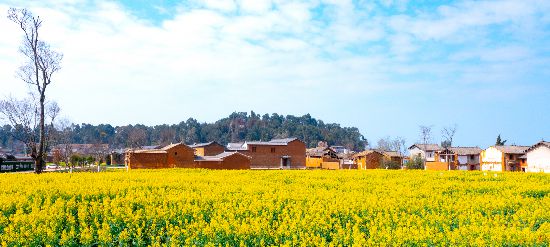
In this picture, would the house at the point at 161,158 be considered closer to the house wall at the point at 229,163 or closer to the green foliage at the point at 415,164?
the house wall at the point at 229,163

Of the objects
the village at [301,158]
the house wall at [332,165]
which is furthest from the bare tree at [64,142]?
the house wall at [332,165]

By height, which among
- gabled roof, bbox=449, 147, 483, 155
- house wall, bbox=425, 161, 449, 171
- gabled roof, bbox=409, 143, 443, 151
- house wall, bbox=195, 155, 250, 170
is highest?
gabled roof, bbox=409, 143, 443, 151

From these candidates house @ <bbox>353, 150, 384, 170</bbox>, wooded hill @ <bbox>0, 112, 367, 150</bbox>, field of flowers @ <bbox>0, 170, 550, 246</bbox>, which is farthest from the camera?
wooded hill @ <bbox>0, 112, 367, 150</bbox>

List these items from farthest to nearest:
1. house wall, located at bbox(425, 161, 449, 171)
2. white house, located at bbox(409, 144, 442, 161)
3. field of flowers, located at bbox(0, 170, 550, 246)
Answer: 1. white house, located at bbox(409, 144, 442, 161)
2. house wall, located at bbox(425, 161, 449, 171)
3. field of flowers, located at bbox(0, 170, 550, 246)

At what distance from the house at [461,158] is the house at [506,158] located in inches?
126

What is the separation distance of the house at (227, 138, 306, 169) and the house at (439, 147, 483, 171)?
27.9 metres

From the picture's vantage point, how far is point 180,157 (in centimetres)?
6381

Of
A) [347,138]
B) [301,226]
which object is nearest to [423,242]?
[301,226]

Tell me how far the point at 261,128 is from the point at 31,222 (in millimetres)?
→ 156684

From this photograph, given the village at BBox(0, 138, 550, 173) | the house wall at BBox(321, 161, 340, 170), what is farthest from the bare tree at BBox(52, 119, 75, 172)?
the house wall at BBox(321, 161, 340, 170)

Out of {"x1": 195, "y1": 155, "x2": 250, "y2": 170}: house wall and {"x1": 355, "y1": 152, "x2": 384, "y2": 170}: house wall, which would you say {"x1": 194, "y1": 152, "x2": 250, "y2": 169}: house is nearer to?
{"x1": 195, "y1": 155, "x2": 250, "y2": 170}: house wall

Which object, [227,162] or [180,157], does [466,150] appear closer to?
[227,162]

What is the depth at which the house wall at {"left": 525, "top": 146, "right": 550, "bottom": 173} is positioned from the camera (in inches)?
2835

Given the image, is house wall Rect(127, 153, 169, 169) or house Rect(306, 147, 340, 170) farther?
house Rect(306, 147, 340, 170)
